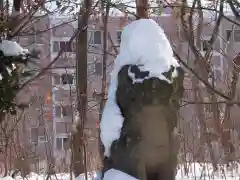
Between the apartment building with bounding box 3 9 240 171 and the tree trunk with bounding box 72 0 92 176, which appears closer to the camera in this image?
the tree trunk with bounding box 72 0 92 176

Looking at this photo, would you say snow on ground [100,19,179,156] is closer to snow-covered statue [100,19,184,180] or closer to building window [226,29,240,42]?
snow-covered statue [100,19,184,180]

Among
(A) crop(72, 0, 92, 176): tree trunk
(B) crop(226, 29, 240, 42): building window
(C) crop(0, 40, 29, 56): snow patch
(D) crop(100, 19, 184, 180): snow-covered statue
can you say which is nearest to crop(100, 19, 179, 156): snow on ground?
(D) crop(100, 19, 184, 180): snow-covered statue

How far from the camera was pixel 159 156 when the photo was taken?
11.6 feet

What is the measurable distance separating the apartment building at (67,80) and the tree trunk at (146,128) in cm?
334

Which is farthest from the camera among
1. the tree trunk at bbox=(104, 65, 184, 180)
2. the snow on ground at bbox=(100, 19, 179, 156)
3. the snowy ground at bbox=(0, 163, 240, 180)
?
the snowy ground at bbox=(0, 163, 240, 180)

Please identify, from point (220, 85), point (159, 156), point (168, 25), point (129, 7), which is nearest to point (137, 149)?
point (159, 156)

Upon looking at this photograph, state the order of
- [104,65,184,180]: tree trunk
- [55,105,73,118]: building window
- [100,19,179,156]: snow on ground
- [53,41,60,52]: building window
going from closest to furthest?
[104,65,184,180]: tree trunk < [100,19,179,156]: snow on ground < [55,105,73,118]: building window < [53,41,60,52]: building window

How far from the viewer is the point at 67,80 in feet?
35.0

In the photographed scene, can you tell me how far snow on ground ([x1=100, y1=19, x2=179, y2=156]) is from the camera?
3.55 meters

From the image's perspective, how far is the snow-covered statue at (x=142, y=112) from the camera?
136 inches

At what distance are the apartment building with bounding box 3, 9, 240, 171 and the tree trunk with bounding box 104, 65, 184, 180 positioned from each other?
3.34 m

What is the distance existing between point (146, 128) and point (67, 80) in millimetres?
7351

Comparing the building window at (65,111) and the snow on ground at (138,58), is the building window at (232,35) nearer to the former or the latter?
the building window at (65,111)

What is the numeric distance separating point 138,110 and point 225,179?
4.07 meters
